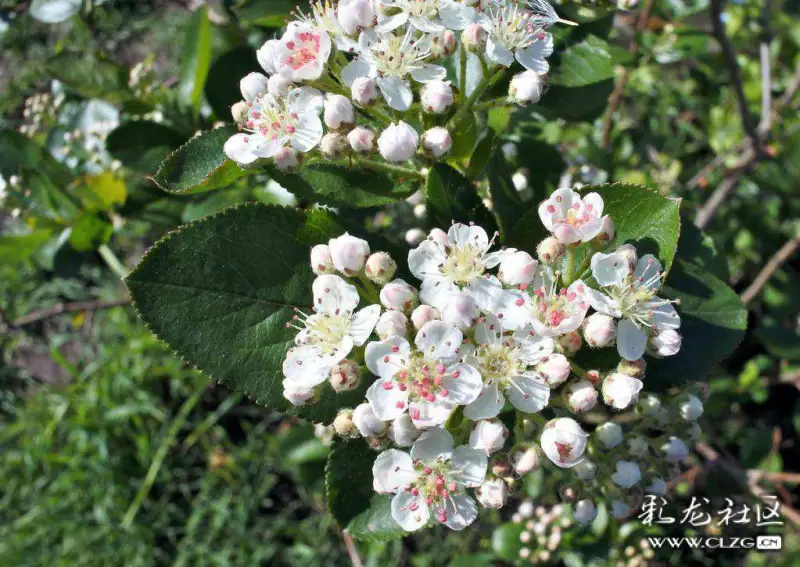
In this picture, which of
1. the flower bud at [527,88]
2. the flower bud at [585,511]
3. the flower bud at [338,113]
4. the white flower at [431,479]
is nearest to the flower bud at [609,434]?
the flower bud at [585,511]

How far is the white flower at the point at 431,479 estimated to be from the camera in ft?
3.33

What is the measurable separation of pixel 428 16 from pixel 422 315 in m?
0.50

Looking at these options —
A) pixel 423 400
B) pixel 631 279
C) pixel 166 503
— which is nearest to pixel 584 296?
pixel 631 279

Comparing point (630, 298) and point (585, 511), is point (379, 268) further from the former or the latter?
point (585, 511)

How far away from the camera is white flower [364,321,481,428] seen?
0.97 m

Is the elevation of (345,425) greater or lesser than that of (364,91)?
lesser

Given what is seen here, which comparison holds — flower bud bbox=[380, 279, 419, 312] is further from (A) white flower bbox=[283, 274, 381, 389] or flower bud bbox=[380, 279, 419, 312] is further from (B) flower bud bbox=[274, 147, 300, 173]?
(B) flower bud bbox=[274, 147, 300, 173]

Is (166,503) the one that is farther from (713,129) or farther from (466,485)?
(713,129)

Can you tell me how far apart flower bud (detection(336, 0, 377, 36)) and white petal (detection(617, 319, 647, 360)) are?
2.08 feet

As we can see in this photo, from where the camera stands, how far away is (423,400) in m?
0.98

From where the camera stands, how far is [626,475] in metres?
1.19

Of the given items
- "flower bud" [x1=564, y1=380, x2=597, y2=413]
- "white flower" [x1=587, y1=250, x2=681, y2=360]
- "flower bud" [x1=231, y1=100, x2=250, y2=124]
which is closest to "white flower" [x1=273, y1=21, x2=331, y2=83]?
"flower bud" [x1=231, y1=100, x2=250, y2=124]

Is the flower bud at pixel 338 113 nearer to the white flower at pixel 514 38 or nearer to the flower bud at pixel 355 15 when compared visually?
the flower bud at pixel 355 15

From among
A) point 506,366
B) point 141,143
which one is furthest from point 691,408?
point 141,143
